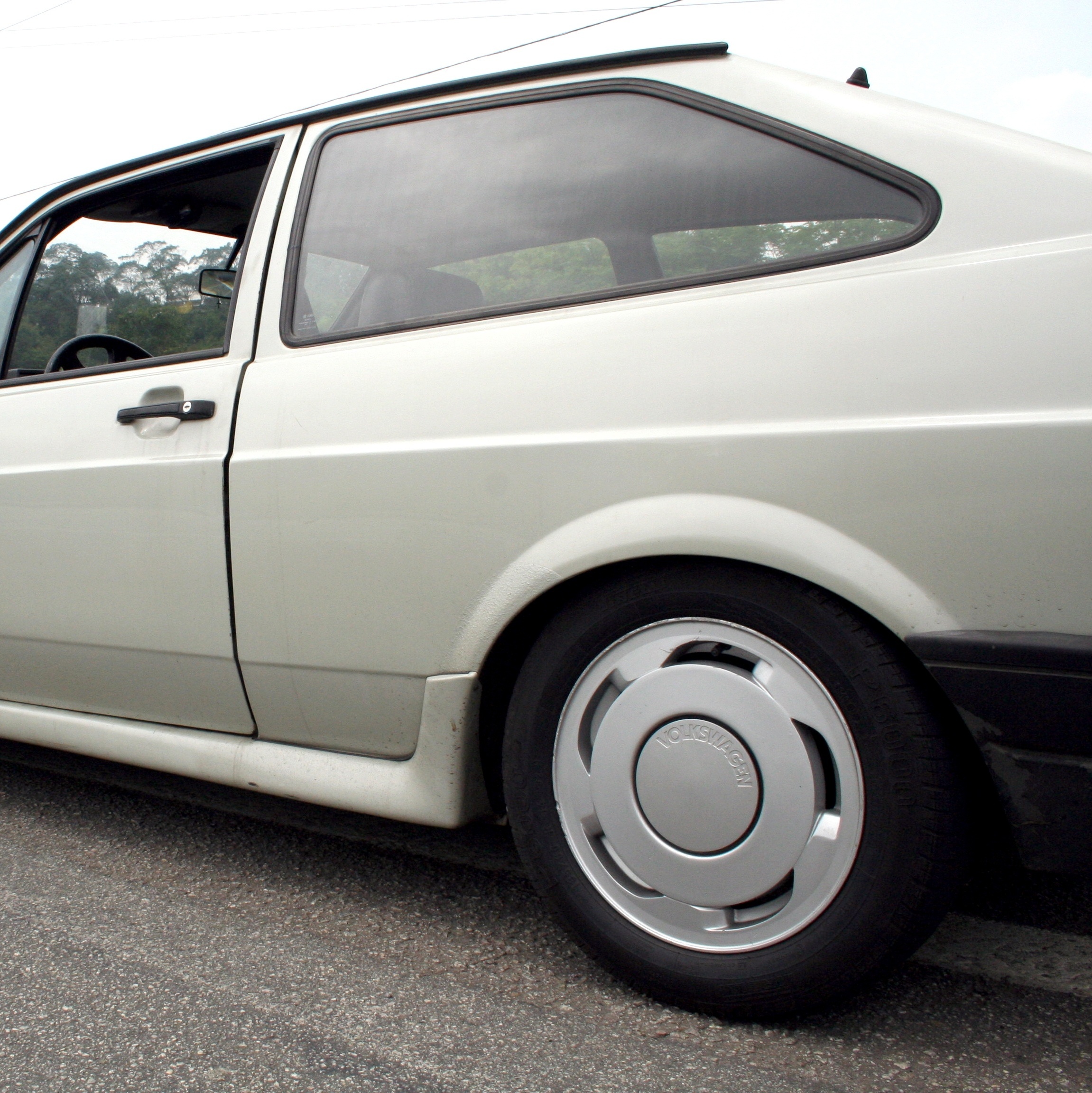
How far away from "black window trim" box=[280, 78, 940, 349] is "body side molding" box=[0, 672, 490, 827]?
663 millimetres

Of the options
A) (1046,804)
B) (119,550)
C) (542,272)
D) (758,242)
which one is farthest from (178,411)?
(1046,804)

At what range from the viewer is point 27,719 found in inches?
98.1

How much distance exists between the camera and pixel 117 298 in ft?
8.77

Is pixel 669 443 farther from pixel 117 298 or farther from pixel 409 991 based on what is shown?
pixel 117 298

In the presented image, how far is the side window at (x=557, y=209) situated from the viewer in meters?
1.59

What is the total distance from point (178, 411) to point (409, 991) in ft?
4.02

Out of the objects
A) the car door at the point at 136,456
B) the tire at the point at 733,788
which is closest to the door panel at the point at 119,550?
the car door at the point at 136,456

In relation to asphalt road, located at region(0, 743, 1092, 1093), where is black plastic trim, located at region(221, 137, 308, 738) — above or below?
above

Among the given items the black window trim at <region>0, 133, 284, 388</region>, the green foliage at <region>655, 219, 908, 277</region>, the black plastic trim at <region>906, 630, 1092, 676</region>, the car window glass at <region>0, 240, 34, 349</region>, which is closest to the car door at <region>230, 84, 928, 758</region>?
the green foliage at <region>655, 219, 908, 277</region>

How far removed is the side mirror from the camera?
2.31 m

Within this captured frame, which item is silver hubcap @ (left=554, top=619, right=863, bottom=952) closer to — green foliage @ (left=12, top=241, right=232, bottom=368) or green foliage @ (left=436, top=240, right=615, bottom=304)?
green foliage @ (left=436, top=240, right=615, bottom=304)

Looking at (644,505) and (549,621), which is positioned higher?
(644,505)

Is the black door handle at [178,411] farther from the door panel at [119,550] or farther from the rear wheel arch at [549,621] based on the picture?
the rear wheel arch at [549,621]

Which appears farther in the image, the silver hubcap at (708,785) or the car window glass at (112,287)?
the car window glass at (112,287)
